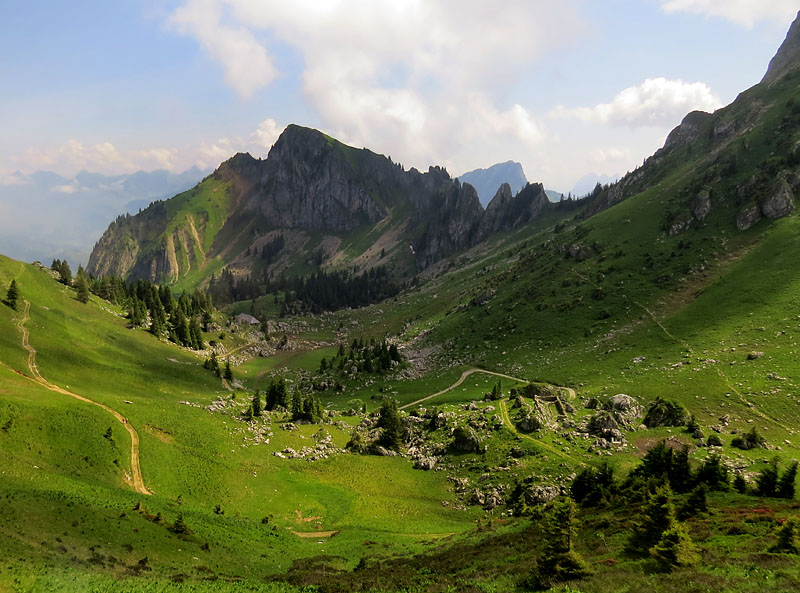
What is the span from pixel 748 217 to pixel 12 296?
20056 cm

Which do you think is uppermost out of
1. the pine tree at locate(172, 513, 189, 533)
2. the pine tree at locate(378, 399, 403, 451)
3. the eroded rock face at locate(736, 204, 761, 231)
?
the eroded rock face at locate(736, 204, 761, 231)

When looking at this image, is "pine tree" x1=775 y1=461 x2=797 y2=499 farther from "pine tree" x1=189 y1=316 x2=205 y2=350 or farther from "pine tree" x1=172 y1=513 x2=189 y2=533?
"pine tree" x1=189 y1=316 x2=205 y2=350

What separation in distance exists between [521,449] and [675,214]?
4940 inches

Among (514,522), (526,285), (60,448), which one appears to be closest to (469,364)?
(526,285)

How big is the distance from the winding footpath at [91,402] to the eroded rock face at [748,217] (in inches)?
6395

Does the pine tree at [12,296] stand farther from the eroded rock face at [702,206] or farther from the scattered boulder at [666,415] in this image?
the eroded rock face at [702,206]

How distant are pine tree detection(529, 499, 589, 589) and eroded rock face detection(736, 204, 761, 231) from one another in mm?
138738

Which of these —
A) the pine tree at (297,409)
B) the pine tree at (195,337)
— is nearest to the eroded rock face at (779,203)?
the pine tree at (297,409)

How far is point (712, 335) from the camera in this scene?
3460 inches

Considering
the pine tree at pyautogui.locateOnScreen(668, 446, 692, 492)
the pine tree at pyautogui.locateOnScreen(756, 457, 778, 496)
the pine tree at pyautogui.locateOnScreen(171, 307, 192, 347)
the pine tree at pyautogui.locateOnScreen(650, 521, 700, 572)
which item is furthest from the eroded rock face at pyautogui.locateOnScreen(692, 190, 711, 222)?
the pine tree at pyautogui.locateOnScreen(171, 307, 192, 347)

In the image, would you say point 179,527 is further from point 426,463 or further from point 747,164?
point 747,164

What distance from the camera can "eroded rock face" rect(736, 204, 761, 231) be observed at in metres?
120

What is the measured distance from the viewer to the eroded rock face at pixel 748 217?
11975 cm

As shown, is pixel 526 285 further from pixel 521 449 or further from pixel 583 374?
pixel 521 449
